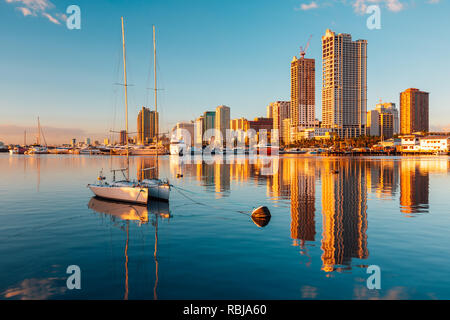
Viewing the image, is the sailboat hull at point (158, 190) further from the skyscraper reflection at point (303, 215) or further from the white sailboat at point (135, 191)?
the skyscraper reflection at point (303, 215)

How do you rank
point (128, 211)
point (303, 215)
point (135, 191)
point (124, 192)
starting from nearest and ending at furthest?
point (303, 215) → point (128, 211) → point (135, 191) → point (124, 192)

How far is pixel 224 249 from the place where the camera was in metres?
19.9

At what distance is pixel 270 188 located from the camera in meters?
49.8

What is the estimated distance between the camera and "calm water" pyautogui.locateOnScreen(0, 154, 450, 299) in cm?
1408

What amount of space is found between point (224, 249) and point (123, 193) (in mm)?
20227

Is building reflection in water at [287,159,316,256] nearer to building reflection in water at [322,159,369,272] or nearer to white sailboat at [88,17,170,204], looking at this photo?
building reflection in water at [322,159,369,272]

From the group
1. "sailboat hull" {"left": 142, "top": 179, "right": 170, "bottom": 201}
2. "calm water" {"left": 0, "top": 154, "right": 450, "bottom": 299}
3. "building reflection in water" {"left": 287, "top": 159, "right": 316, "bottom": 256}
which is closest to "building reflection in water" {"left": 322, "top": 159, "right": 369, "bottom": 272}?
"calm water" {"left": 0, "top": 154, "right": 450, "bottom": 299}

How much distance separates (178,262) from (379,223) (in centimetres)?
1825

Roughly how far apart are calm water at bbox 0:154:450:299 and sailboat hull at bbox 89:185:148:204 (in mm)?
1300

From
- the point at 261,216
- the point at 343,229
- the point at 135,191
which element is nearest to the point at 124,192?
the point at 135,191

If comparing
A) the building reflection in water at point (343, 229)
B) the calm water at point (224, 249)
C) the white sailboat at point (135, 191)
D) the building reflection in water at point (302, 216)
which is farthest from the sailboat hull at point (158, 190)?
the building reflection in water at point (343, 229)

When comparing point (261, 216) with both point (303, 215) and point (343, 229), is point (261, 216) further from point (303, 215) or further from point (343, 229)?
point (343, 229)

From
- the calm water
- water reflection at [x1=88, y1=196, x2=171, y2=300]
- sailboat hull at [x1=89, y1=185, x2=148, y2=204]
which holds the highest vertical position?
sailboat hull at [x1=89, y1=185, x2=148, y2=204]
